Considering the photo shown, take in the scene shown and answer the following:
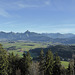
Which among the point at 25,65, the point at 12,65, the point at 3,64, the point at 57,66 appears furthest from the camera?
the point at 12,65

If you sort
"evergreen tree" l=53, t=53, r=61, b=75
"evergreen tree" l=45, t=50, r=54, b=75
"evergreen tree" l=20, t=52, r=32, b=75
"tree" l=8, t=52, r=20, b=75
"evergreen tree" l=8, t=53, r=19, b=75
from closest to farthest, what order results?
"evergreen tree" l=45, t=50, r=54, b=75 → "evergreen tree" l=53, t=53, r=61, b=75 → "evergreen tree" l=20, t=52, r=32, b=75 → "tree" l=8, t=52, r=20, b=75 → "evergreen tree" l=8, t=53, r=19, b=75

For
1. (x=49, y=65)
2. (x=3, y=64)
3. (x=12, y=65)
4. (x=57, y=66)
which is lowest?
(x=12, y=65)

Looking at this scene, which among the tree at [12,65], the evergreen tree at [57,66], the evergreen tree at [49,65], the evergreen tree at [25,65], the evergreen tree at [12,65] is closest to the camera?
the evergreen tree at [49,65]

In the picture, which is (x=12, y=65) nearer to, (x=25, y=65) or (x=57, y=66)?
(x=25, y=65)

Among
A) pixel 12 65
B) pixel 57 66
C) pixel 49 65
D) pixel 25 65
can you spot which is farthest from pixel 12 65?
pixel 57 66

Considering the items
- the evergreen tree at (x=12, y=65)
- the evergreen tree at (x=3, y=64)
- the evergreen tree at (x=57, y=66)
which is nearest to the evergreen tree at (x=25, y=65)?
the evergreen tree at (x=12, y=65)

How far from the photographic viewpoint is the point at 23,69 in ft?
174

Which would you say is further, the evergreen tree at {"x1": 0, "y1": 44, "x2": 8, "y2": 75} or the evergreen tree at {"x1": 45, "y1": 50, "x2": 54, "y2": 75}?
the evergreen tree at {"x1": 45, "y1": 50, "x2": 54, "y2": 75}

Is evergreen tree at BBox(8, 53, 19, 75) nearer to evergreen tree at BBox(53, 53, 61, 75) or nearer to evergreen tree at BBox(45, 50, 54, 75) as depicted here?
evergreen tree at BBox(45, 50, 54, 75)

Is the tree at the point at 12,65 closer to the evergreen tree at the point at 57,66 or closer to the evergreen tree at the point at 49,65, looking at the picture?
the evergreen tree at the point at 49,65

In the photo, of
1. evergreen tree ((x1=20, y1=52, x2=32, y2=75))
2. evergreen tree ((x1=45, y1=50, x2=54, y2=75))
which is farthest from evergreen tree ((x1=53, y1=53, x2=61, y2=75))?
evergreen tree ((x1=20, y1=52, x2=32, y2=75))

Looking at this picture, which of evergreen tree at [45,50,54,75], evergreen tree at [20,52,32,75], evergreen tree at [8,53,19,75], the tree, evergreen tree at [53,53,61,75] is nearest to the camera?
evergreen tree at [45,50,54,75]

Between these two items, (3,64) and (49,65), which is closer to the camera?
(3,64)

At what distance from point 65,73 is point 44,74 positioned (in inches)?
387
